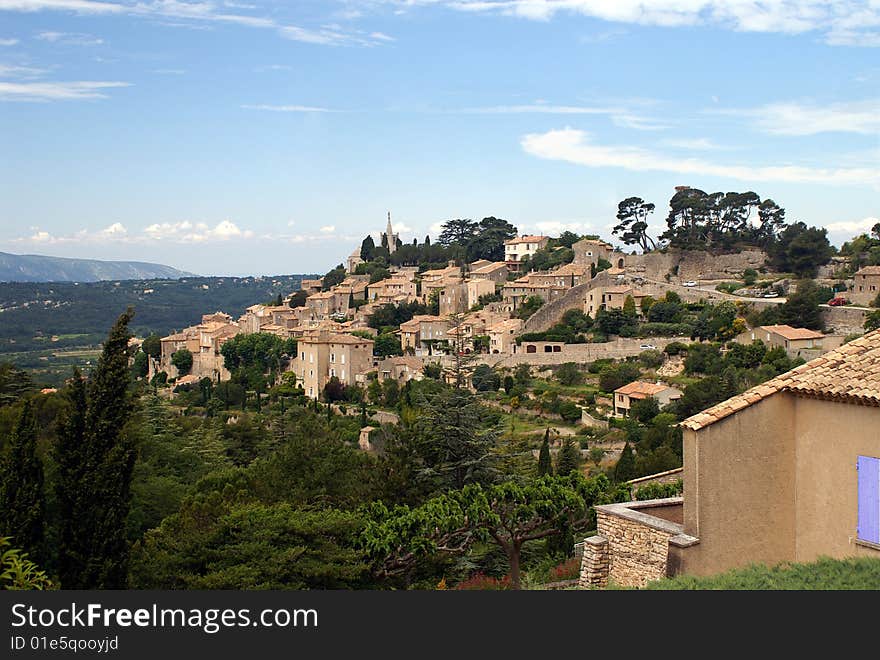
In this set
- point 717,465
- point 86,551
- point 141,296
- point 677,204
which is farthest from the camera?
point 141,296

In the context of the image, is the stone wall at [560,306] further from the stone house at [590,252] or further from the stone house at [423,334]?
the stone house at [590,252]

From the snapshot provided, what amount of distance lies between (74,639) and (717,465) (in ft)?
18.1

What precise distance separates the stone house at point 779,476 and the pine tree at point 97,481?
7.24 metres

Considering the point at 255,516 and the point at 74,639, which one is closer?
the point at 74,639

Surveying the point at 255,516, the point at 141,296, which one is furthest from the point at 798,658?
the point at 141,296

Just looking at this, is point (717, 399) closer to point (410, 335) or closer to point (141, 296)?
point (410, 335)

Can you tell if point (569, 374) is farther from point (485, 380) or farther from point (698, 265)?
point (698, 265)

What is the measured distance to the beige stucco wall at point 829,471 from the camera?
741 centimetres

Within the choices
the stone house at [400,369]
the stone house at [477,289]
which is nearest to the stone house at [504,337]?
the stone house at [400,369]

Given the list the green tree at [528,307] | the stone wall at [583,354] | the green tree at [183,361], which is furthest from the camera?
the green tree at [183,361]

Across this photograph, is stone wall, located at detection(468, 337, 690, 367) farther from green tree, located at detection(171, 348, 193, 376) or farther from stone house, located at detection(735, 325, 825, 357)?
green tree, located at detection(171, 348, 193, 376)

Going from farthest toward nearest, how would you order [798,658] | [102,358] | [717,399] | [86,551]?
[717,399] < [102,358] < [86,551] < [798,658]

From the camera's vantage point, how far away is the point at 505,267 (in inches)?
2621

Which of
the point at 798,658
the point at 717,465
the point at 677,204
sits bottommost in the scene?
the point at 798,658
